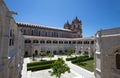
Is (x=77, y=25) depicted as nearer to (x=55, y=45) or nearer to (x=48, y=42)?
(x=55, y=45)

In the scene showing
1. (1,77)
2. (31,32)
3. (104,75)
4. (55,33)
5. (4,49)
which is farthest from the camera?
(55,33)

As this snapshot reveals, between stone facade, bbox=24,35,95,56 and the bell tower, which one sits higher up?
the bell tower

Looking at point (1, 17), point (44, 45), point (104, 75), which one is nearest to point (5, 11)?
point (1, 17)

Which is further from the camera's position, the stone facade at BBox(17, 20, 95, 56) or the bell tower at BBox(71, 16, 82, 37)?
the bell tower at BBox(71, 16, 82, 37)

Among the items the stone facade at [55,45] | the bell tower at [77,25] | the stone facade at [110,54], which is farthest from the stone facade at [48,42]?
the stone facade at [110,54]

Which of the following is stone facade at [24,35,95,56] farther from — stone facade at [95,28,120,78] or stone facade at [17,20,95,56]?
stone facade at [95,28,120,78]

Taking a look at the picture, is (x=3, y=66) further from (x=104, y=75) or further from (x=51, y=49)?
(x=51, y=49)

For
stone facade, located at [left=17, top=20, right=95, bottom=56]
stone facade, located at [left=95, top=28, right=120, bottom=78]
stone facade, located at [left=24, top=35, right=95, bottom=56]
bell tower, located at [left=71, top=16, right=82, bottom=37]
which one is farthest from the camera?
bell tower, located at [left=71, top=16, right=82, bottom=37]

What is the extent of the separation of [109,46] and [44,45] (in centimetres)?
Result: 3457

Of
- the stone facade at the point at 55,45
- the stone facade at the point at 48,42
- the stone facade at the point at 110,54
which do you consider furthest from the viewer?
the stone facade at the point at 48,42

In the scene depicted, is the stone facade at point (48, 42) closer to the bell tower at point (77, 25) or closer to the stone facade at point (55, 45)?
the stone facade at point (55, 45)

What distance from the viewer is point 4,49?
24.0 ft

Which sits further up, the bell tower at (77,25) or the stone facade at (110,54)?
the bell tower at (77,25)

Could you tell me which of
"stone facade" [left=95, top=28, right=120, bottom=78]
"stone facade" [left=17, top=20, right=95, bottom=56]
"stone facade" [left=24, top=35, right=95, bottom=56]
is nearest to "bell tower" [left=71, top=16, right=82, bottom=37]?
"stone facade" [left=17, top=20, right=95, bottom=56]
